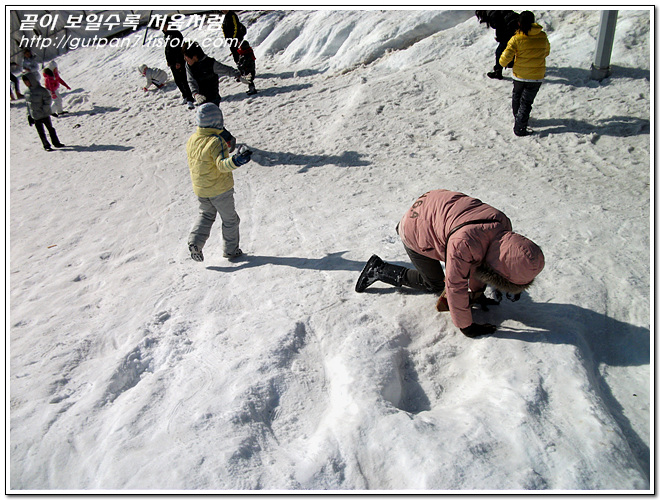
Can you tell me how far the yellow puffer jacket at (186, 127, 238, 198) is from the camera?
4809 mm

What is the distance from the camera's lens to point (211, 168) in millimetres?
4859

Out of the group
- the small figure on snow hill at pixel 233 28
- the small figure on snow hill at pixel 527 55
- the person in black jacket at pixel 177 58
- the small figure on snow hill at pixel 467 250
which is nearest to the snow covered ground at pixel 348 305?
the small figure on snow hill at pixel 467 250

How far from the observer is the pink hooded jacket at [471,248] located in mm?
3182

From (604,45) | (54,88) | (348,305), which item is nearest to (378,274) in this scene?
(348,305)

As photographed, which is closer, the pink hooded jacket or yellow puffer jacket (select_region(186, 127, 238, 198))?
the pink hooded jacket

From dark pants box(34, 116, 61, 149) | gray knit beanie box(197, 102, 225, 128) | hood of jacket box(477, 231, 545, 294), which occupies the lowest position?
dark pants box(34, 116, 61, 149)

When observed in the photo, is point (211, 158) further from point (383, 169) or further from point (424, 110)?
point (424, 110)

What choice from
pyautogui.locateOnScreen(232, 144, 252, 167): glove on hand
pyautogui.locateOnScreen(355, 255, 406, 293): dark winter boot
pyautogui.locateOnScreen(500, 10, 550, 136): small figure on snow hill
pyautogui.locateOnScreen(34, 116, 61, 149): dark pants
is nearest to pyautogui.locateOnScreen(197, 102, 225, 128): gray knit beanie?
pyautogui.locateOnScreen(232, 144, 252, 167): glove on hand

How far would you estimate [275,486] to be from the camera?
2719 mm

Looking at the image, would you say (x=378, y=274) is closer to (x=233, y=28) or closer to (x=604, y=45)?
(x=604, y=45)

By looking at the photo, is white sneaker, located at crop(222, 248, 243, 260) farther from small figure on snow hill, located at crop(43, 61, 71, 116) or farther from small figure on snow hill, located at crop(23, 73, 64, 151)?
small figure on snow hill, located at crop(43, 61, 71, 116)

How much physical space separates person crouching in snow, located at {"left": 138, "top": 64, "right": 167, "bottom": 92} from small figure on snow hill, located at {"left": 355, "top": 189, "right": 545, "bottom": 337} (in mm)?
10105

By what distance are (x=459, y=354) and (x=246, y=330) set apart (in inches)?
68.5

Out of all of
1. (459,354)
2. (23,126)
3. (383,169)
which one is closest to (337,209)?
(383,169)
